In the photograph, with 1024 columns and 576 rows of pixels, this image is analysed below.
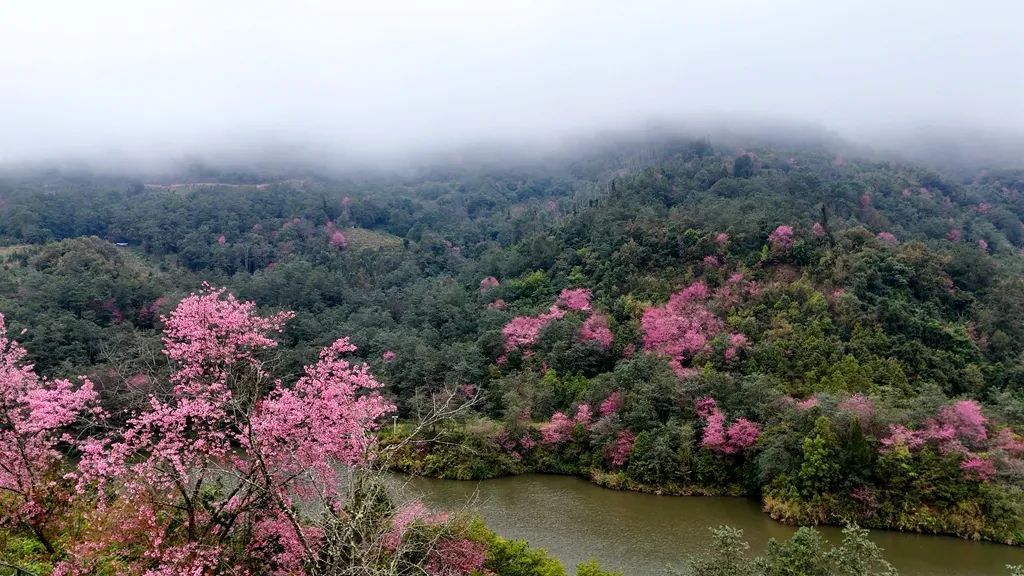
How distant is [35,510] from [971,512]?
21.9 meters

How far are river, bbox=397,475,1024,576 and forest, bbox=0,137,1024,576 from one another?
0.71 m

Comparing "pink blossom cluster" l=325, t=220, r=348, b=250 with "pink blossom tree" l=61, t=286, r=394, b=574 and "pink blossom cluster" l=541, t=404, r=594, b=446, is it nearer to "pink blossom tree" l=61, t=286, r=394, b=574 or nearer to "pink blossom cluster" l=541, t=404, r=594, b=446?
"pink blossom cluster" l=541, t=404, r=594, b=446

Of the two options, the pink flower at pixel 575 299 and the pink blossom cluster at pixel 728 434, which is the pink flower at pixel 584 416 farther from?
the pink flower at pixel 575 299

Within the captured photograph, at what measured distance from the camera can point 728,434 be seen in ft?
67.9

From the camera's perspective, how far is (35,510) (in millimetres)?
8445

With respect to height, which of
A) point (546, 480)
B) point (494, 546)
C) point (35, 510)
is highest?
point (35, 510)

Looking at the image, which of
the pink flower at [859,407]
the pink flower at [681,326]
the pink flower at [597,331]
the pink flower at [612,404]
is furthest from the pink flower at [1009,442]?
the pink flower at [597,331]

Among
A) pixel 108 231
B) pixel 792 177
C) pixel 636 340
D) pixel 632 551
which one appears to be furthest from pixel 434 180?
pixel 632 551

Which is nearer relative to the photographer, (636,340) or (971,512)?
(971,512)

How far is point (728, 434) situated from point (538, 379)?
8.68 meters

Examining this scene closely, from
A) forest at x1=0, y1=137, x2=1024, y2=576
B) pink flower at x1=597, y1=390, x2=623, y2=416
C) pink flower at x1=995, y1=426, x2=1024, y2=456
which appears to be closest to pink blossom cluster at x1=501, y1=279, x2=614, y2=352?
forest at x1=0, y1=137, x2=1024, y2=576

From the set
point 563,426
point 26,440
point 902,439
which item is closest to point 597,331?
point 563,426

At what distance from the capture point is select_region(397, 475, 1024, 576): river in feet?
51.7

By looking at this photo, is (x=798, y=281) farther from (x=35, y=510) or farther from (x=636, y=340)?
(x=35, y=510)
